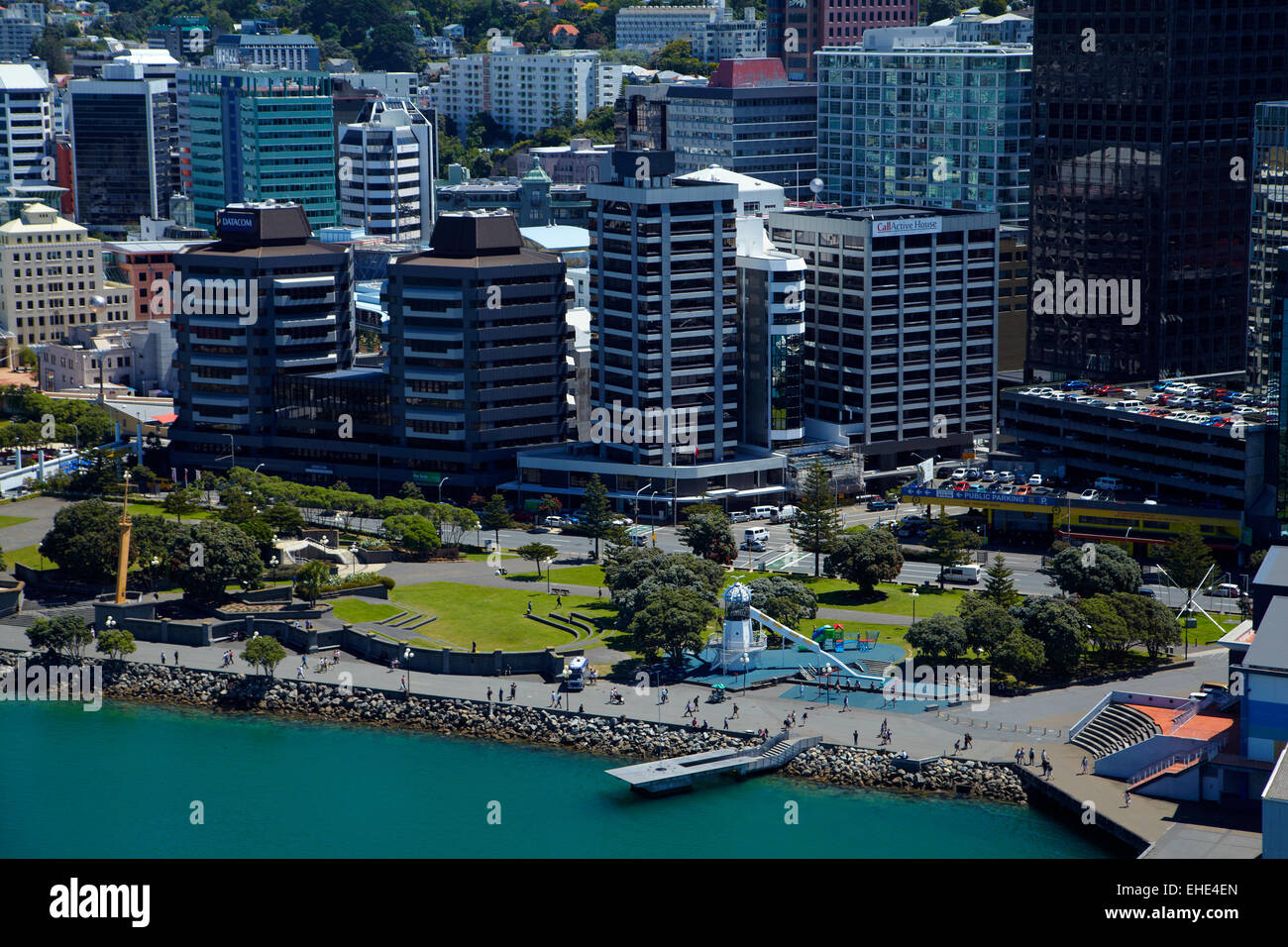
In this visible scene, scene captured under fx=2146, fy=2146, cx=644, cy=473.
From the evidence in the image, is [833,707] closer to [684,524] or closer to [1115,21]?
[684,524]

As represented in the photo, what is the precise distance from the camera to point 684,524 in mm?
160125

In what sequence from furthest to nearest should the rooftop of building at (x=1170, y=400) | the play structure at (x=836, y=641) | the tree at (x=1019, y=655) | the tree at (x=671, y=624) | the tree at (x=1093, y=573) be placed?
the rooftop of building at (x=1170, y=400) → the tree at (x=1093, y=573) → the play structure at (x=836, y=641) → the tree at (x=671, y=624) → the tree at (x=1019, y=655)

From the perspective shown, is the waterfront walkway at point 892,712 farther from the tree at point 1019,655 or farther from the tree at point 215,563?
the tree at point 215,563

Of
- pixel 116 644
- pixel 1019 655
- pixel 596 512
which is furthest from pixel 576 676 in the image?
pixel 596 512

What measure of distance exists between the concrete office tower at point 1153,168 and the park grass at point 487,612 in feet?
215

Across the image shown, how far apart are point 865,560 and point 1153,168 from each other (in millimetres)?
58036

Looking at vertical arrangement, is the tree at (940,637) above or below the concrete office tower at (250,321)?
below

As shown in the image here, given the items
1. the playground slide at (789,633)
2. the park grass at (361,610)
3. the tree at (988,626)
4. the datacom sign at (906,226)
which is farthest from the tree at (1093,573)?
the park grass at (361,610)

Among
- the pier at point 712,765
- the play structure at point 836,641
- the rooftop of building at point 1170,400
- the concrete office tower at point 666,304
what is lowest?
the pier at point 712,765

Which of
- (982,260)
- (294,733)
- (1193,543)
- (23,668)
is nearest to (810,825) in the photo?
(294,733)

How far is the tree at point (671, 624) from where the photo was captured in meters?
128

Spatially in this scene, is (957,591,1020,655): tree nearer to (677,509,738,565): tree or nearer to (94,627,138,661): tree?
(677,509,738,565): tree

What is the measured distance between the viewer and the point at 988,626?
12506 cm

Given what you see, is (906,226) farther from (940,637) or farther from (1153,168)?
(940,637)
